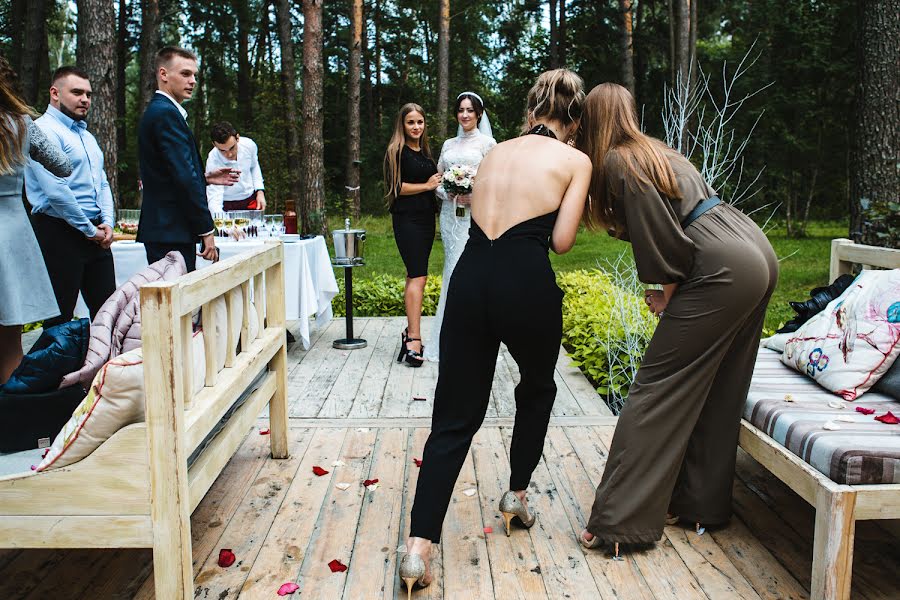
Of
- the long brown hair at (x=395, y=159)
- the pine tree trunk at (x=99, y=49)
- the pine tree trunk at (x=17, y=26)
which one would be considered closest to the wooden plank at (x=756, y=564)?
the long brown hair at (x=395, y=159)

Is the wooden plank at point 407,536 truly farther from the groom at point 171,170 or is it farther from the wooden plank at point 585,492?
the groom at point 171,170

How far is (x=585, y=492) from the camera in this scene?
332 cm

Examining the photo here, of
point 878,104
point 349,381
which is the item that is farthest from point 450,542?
point 878,104

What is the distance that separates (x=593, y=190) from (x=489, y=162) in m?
0.43

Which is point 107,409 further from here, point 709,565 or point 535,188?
point 709,565

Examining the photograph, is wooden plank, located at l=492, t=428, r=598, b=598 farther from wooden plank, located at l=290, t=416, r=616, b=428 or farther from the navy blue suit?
the navy blue suit

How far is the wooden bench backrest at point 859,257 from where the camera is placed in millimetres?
3623

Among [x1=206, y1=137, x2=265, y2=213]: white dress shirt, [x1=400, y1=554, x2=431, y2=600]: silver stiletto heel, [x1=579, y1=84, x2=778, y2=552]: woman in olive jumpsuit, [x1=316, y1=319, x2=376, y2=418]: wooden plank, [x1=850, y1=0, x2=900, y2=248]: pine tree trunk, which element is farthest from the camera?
[x1=850, y1=0, x2=900, y2=248]: pine tree trunk

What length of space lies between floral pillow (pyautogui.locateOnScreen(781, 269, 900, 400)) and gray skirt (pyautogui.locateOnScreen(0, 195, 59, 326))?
131 inches

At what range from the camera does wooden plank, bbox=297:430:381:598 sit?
2543 millimetres

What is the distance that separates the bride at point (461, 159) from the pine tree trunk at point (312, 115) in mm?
4189

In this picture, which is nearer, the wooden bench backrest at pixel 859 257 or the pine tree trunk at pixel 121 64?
the wooden bench backrest at pixel 859 257

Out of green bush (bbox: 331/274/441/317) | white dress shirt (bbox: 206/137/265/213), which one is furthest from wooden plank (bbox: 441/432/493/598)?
green bush (bbox: 331/274/441/317)

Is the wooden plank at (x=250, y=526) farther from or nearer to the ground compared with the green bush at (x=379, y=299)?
nearer to the ground
